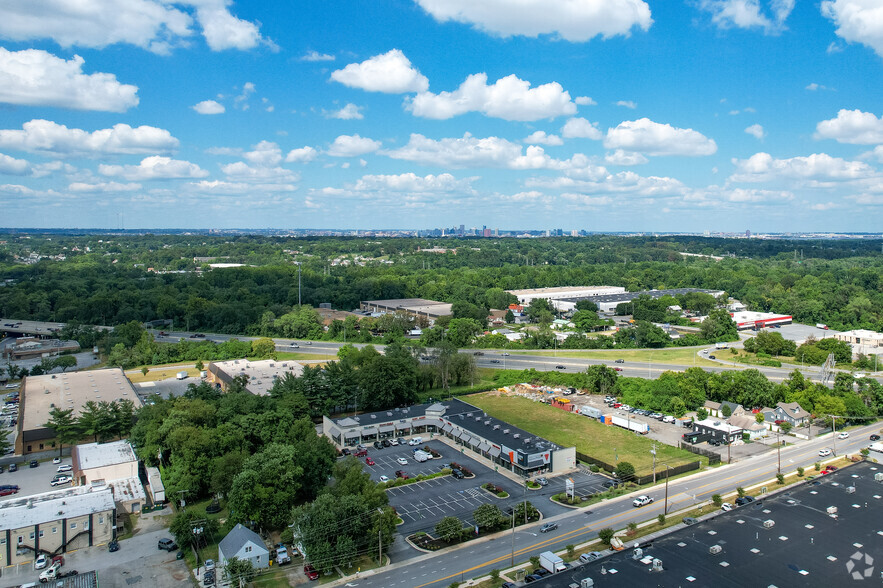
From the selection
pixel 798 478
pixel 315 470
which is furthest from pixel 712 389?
pixel 315 470

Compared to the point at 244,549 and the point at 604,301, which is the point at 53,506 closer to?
the point at 244,549

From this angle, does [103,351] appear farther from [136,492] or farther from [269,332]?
[136,492]

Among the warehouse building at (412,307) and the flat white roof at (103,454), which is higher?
the warehouse building at (412,307)

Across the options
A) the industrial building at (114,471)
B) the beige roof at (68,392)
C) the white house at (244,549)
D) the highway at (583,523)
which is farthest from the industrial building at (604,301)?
the white house at (244,549)

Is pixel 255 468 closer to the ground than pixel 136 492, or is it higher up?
higher up

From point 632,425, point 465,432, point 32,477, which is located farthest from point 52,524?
point 632,425

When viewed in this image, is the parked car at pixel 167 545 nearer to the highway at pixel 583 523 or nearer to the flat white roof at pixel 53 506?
the flat white roof at pixel 53 506

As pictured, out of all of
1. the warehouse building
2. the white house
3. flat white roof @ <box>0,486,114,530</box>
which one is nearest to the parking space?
flat white roof @ <box>0,486,114,530</box>
